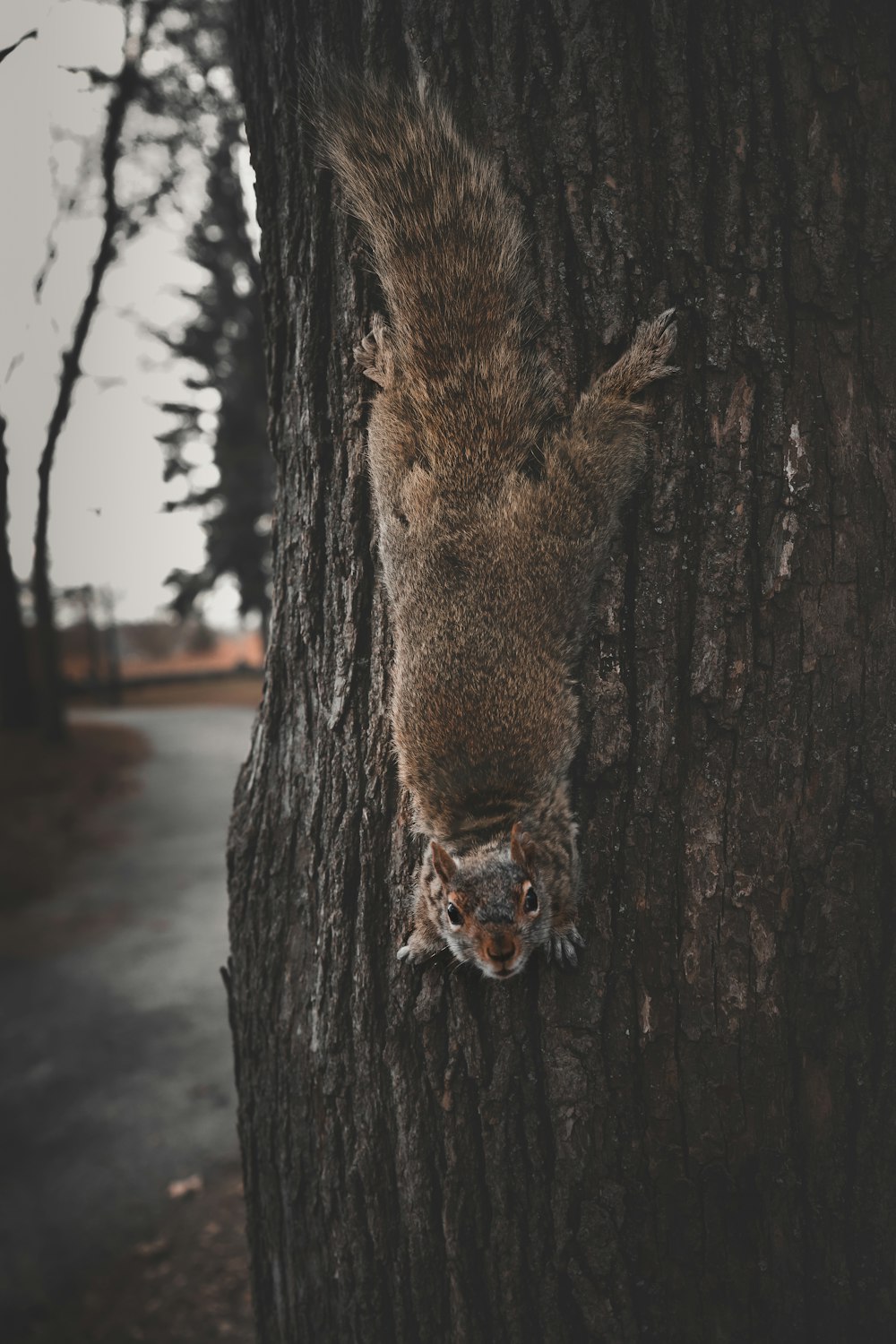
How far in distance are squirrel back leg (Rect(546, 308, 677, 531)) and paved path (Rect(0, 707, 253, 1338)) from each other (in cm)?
396

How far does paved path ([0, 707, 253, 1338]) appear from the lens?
3.71 meters

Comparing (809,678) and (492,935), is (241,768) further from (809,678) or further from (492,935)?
(809,678)

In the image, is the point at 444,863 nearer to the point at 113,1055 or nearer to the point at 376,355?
the point at 376,355

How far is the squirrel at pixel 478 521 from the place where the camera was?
1.50 m

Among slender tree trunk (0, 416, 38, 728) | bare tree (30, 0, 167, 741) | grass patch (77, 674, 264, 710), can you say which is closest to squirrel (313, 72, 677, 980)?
bare tree (30, 0, 167, 741)

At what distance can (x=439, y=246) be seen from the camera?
5.17 ft

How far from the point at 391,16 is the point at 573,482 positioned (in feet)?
3.10

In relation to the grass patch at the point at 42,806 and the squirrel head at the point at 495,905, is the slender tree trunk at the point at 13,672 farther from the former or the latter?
the squirrel head at the point at 495,905

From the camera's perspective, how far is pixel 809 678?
1.50 meters

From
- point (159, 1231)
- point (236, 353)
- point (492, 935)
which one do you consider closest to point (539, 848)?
point (492, 935)

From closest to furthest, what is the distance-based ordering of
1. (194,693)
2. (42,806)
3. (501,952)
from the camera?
(501,952)
(42,806)
(194,693)

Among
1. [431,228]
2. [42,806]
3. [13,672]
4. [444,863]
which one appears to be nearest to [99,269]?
[13,672]

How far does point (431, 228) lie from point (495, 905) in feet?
4.26

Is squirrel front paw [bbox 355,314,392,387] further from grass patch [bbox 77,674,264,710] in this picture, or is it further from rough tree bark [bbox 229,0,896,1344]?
grass patch [bbox 77,674,264,710]
